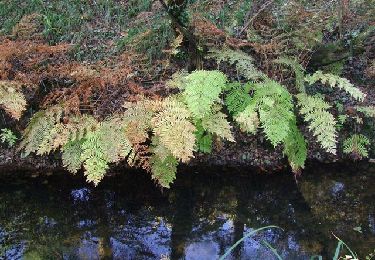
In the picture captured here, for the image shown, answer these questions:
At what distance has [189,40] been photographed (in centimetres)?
580

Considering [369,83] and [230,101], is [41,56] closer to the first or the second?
[230,101]

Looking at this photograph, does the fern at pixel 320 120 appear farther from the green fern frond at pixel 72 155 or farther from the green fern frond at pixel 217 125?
the green fern frond at pixel 72 155

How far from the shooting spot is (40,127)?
204 inches

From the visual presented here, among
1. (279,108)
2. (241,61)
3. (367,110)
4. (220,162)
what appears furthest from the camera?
(220,162)

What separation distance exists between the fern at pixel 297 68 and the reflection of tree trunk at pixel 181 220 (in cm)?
195

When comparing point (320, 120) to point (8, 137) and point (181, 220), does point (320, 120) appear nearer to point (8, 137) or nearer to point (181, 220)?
point (181, 220)

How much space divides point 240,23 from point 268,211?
10.9ft

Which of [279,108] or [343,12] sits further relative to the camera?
[343,12]

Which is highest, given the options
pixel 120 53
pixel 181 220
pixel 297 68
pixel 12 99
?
pixel 120 53

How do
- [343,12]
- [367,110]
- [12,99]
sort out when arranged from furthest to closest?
[343,12], [367,110], [12,99]

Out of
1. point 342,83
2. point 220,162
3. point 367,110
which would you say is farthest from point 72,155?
point 367,110

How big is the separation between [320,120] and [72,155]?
2.96 meters

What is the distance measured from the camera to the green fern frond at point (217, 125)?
15.8 feet

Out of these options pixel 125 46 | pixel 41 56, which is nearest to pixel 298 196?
pixel 125 46
